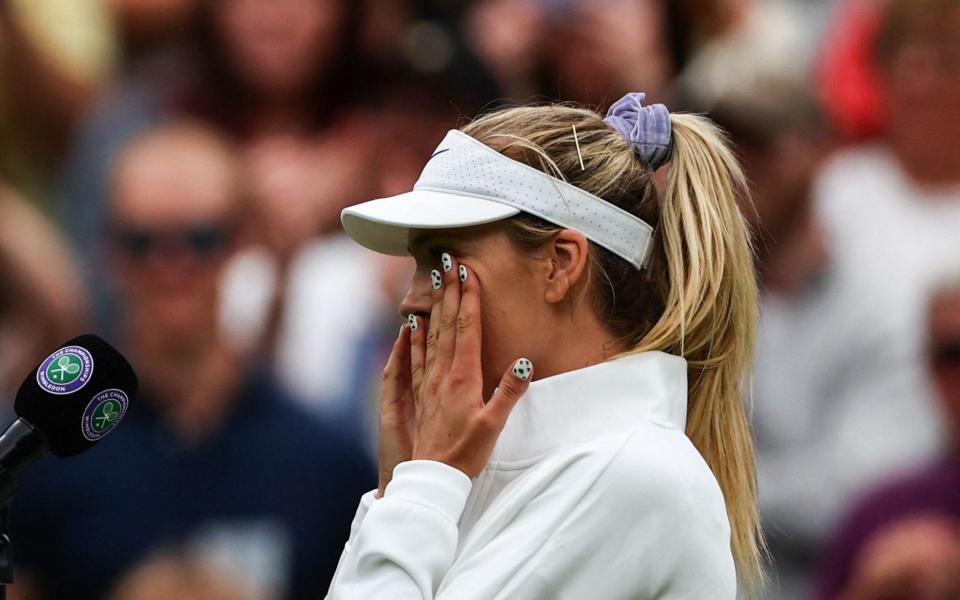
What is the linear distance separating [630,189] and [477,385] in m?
0.40

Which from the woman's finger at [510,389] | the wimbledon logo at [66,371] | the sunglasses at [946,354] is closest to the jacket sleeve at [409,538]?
the woman's finger at [510,389]

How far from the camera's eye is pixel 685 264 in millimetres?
2305

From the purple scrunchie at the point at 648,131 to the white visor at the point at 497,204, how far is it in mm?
130

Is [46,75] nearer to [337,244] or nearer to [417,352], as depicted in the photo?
[337,244]

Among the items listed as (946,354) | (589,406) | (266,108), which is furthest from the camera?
(266,108)

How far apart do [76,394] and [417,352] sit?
1.90 ft

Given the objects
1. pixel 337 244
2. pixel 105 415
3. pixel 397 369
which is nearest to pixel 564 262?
pixel 397 369

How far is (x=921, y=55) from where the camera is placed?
18.9ft

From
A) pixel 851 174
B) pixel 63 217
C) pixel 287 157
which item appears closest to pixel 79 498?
pixel 63 217

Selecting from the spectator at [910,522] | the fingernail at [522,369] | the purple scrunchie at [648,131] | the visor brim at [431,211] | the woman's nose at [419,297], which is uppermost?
the purple scrunchie at [648,131]

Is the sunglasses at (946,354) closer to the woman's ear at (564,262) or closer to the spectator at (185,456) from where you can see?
the spectator at (185,456)

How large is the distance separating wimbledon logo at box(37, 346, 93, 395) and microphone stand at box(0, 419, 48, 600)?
0.20ft

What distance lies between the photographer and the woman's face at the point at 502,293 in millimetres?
2236

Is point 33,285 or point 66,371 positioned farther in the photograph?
point 33,285
